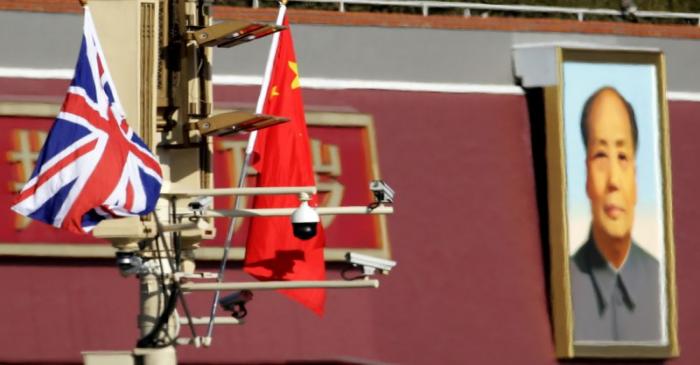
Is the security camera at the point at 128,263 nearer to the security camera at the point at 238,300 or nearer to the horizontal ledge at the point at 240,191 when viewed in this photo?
the horizontal ledge at the point at 240,191

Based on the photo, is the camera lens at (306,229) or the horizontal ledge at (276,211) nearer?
the camera lens at (306,229)

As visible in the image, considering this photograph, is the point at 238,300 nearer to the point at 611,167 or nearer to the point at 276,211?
the point at 276,211

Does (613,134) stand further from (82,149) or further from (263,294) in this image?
(82,149)

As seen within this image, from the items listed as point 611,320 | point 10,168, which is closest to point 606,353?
point 611,320

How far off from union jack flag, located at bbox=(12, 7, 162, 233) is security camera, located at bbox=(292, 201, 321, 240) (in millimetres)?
1447

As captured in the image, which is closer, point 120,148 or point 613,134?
point 120,148

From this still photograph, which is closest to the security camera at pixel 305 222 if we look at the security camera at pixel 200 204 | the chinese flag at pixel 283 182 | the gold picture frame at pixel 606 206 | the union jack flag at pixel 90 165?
the security camera at pixel 200 204

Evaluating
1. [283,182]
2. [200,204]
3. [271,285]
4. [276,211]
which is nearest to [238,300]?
[283,182]

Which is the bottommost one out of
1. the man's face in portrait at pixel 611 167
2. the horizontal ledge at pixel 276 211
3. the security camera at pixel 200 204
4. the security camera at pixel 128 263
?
the security camera at pixel 128 263

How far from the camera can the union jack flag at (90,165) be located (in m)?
19.1

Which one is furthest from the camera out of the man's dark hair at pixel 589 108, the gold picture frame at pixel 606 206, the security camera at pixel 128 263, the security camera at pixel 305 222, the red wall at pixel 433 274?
the man's dark hair at pixel 589 108

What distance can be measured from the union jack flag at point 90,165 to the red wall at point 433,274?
383 inches

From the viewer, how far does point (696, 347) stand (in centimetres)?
3334

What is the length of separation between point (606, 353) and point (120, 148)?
1442 cm
